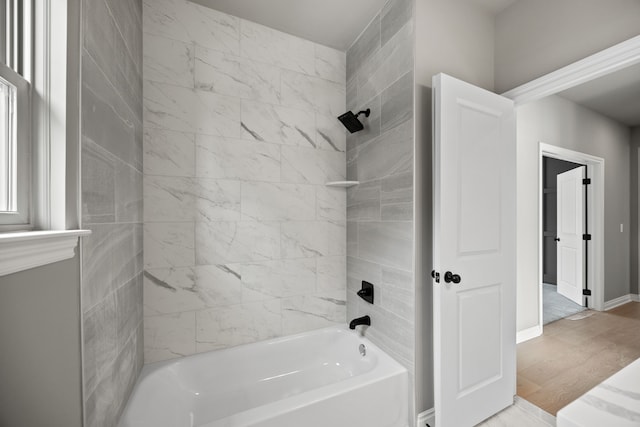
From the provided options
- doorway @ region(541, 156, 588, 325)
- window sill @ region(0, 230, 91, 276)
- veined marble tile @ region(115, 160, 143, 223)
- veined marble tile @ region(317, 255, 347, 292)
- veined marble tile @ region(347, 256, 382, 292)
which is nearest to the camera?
window sill @ region(0, 230, 91, 276)

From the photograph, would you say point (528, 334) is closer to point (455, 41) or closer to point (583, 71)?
point (583, 71)

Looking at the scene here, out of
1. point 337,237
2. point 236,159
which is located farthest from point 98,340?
point 337,237

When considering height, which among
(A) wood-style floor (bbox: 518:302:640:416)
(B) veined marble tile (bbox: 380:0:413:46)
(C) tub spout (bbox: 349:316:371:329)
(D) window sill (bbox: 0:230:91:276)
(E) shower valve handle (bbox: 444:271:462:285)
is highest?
(B) veined marble tile (bbox: 380:0:413:46)

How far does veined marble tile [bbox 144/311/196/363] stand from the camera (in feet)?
5.53

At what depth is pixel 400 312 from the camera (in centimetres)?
168

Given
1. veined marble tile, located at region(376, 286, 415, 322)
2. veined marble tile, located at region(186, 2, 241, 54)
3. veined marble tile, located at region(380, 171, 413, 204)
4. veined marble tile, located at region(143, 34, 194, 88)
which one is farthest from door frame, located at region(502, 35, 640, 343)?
veined marble tile, located at region(143, 34, 194, 88)

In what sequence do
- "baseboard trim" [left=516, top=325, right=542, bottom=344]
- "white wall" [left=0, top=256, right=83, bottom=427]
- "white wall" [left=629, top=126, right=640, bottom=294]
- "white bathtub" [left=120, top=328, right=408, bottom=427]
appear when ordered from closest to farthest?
"white wall" [left=0, top=256, right=83, bottom=427] < "white bathtub" [left=120, top=328, right=408, bottom=427] < "baseboard trim" [left=516, top=325, right=542, bottom=344] < "white wall" [left=629, top=126, right=640, bottom=294]

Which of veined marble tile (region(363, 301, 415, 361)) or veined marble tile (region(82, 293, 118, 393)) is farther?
veined marble tile (region(363, 301, 415, 361))

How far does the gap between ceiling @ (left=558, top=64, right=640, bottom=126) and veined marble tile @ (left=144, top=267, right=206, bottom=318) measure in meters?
4.28

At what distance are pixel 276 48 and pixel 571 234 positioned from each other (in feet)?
15.1

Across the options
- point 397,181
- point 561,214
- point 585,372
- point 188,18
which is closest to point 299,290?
point 397,181

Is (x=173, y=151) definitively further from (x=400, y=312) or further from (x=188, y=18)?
(x=400, y=312)

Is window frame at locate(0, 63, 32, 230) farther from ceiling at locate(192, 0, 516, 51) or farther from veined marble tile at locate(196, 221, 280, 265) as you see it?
ceiling at locate(192, 0, 516, 51)

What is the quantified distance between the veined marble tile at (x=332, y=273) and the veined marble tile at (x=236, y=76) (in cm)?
134
